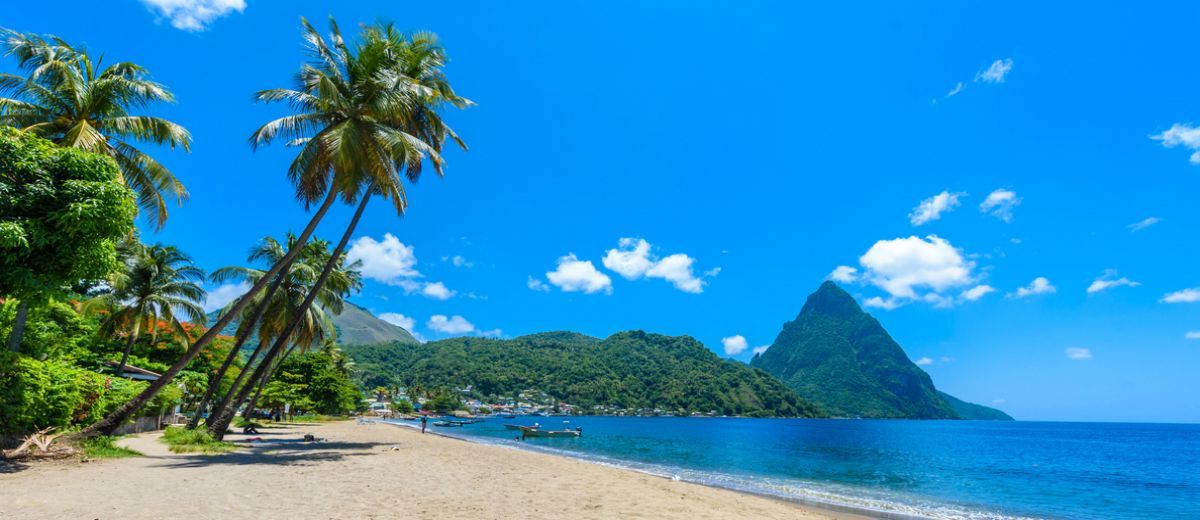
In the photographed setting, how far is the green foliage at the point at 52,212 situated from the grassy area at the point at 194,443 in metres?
8.81

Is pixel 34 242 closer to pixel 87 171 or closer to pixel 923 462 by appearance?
pixel 87 171

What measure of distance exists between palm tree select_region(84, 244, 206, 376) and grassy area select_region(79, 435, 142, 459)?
46.7 feet

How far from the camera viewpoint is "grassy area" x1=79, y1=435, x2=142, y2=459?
13.6 metres

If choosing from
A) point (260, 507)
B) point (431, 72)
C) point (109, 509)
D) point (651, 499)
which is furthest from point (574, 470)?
point (431, 72)

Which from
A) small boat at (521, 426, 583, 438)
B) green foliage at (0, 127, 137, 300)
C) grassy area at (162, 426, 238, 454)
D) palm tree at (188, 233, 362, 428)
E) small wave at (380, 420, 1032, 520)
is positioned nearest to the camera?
green foliage at (0, 127, 137, 300)

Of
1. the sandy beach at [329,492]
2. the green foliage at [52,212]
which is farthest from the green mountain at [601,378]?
the green foliage at [52,212]

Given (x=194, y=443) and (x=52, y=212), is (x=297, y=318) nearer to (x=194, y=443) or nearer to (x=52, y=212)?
(x=194, y=443)

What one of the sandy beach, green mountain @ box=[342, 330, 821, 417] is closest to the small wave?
the sandy beach

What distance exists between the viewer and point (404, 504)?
388 inches

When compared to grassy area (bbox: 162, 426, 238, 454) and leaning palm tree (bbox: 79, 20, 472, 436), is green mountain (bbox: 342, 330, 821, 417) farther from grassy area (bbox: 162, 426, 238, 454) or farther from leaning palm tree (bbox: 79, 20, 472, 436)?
leaning palm tree (bbox: 79, 20, 472, 436)

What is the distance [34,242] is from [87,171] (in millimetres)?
1476

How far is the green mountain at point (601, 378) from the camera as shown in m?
158

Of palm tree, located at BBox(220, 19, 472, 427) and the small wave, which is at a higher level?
palm tree, located at BBox(220, 19, 472, 427)

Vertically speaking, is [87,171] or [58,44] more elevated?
[58,44]
